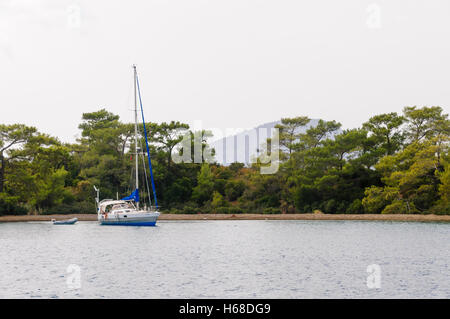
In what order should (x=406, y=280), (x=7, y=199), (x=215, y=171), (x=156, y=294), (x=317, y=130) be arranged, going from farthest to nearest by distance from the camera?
(x=215, y=171)
(x=317, y=130)
(x=7, y=199)
(x=406, y=280)
(x=156, y=294)

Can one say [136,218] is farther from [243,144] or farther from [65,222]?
[243,144]

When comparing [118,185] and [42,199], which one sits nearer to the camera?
[42,199]

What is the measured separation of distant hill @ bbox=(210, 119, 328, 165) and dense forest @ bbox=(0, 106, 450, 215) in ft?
5.52

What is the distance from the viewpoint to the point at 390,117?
66.9 meters

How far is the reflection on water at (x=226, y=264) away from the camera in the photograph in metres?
22.3

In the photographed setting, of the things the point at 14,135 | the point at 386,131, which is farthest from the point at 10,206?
the point at 386,131

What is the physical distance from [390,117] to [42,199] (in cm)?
4079

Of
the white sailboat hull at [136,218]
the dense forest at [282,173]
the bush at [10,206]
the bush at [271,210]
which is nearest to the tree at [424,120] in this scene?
the dense forest at [282,173]

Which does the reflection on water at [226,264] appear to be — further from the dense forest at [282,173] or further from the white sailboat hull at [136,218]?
the dense forest at [282,173]

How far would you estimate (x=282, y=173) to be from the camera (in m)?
68.8

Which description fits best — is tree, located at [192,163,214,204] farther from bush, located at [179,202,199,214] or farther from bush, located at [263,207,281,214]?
bush, located at [263,207,281,214]
